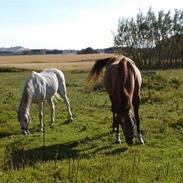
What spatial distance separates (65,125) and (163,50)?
117 ft

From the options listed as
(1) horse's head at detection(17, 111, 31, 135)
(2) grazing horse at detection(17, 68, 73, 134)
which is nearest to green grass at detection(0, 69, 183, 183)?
(1) horse's head at detection(17, 111, 31, 135)

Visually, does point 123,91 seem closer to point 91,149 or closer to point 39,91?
point 91,149

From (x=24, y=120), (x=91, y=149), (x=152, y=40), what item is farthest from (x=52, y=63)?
(x=91, y=149)

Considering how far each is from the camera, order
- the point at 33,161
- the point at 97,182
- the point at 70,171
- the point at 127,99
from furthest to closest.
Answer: the point at 127,99, the point at 33,161, the point at 70,171, the point at 97,182

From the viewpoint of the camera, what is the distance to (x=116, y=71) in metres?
9.49

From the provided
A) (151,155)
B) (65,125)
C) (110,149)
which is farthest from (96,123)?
(151,155)

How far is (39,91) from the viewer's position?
1174 centimetres

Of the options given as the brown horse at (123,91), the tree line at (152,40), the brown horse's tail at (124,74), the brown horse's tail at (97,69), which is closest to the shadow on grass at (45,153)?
the brown horse at (123,91)

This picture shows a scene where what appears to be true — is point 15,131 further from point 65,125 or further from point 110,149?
point 110,149

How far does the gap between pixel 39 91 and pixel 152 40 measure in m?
36.9

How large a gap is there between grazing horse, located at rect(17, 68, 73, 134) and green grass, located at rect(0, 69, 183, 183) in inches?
18.3

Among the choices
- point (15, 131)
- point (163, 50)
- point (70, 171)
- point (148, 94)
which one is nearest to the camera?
point (70, 171)

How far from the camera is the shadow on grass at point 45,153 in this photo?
8.23 metres

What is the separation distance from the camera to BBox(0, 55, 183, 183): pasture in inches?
278
